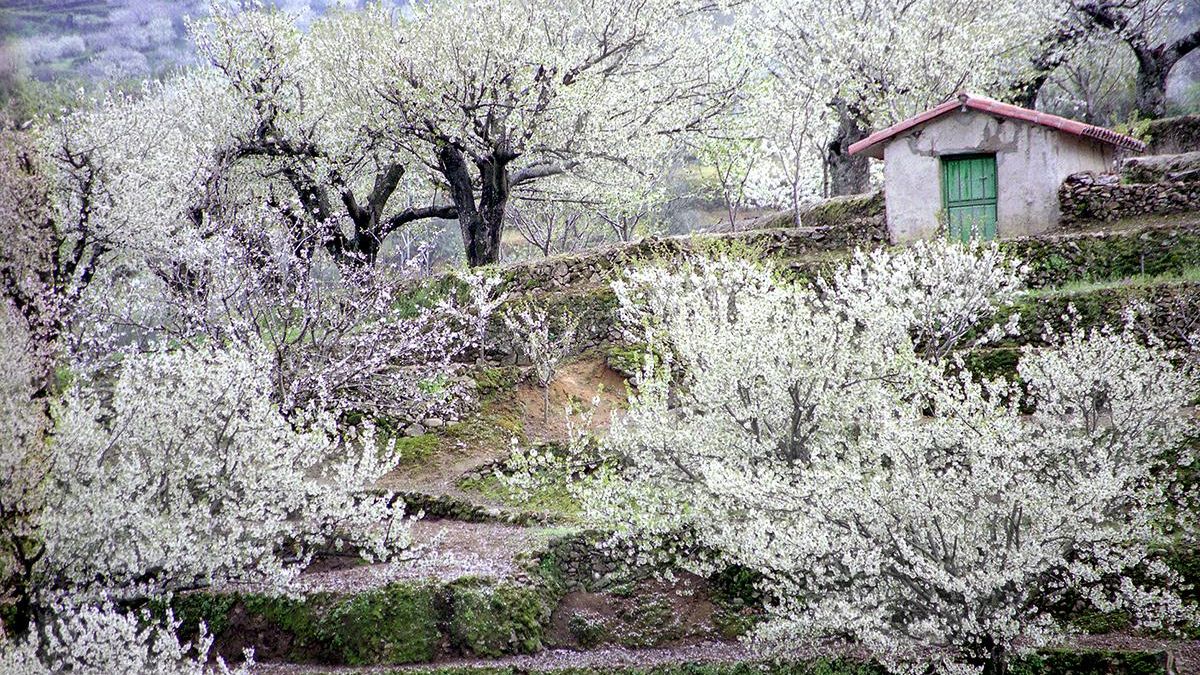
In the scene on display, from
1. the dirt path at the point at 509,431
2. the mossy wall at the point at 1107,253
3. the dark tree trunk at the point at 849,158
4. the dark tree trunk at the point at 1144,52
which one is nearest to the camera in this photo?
the dirt path at the point at 509,431

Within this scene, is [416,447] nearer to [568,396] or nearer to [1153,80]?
[568,396]

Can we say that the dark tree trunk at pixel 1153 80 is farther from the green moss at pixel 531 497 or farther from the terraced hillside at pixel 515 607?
the green moss at pixel 531 497

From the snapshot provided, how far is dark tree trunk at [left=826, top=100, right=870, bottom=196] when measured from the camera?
29.0m

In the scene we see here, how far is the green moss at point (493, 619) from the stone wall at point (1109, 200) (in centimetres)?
1601

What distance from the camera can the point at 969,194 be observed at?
20953 millimetres

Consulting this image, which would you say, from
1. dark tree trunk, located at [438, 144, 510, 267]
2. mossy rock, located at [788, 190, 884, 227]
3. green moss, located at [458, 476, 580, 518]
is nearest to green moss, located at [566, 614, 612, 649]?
green moss, located at [458, 476, 580, 518]

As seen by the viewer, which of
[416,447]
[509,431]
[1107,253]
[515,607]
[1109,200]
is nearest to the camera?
[515,607]

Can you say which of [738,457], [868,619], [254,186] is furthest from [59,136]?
[868,619]

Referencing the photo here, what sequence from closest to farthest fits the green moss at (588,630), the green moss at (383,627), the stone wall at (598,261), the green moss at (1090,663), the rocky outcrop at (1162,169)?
the green moss at (1090,663) < the green moss at (383,627) < the green moss at (588,630) < the stone wall at (598,261) < the rocky outcrop at (1162,169)

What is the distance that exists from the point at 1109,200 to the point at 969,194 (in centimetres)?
293

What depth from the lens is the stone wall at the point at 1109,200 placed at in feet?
66.8

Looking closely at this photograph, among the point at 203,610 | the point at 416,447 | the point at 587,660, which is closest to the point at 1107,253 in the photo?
the point at 416,447

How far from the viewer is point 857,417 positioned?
998 centimetres

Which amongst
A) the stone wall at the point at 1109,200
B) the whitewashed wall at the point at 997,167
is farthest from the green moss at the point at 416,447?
the stone wall at the point at 1109,200
